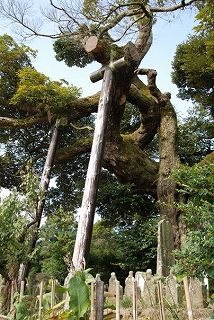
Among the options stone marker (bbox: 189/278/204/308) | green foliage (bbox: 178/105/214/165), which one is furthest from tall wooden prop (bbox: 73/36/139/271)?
green foliage (bbox: 178/105/214/165)

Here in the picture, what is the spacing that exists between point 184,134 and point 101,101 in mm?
7165

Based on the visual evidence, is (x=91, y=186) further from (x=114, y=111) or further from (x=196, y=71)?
(x=196, y=71)

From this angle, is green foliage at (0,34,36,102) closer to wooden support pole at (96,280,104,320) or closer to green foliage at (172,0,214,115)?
green foliage at (172,0,214,115)

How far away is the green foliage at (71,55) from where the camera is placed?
13.6 m

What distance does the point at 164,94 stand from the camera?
11.6 m

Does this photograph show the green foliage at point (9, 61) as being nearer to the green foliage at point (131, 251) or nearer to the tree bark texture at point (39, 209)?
the tree bark texture at point (39, 209)

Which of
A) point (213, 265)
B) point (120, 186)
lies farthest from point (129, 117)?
point (213, 265)

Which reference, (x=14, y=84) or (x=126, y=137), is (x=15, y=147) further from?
(x=126, y=137)

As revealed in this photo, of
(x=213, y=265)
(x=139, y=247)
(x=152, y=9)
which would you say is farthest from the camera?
(x=139, y=247)

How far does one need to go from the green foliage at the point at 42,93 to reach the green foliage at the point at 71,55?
14.3 ft

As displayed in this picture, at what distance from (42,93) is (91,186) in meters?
4.72

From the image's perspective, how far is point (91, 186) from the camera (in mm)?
5855

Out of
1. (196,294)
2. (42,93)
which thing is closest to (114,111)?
(42,93)

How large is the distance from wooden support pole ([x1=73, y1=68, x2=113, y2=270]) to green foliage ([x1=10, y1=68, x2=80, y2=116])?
2.92m
